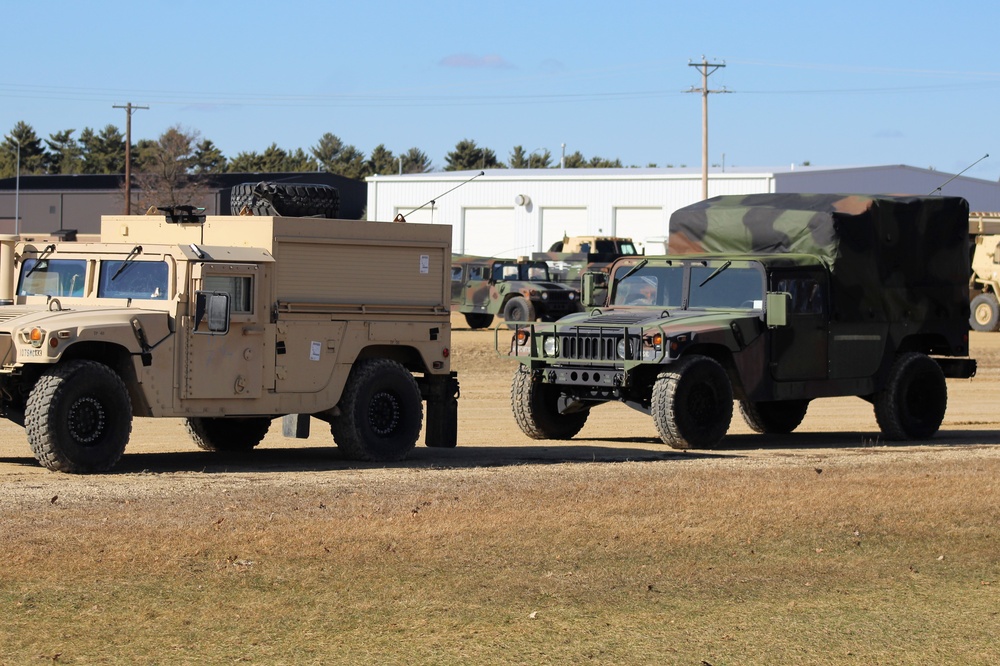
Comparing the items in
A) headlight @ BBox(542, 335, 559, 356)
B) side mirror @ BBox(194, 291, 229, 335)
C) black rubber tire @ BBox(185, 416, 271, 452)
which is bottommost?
black rubber tire @ BBox(185, 416, 271, 452)

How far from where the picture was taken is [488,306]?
37.6m

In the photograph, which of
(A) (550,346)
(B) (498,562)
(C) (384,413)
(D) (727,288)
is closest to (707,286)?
(D) (727,288)

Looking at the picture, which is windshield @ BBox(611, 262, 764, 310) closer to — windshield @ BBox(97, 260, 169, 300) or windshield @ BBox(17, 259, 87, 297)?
windshield @ BBox(97, 260, 169, 300)

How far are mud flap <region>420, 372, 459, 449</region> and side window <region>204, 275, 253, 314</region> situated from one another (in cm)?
232

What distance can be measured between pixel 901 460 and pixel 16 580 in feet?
29.9

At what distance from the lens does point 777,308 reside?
51.5 feet

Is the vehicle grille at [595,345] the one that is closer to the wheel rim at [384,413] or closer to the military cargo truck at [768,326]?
the military cargo truck at [768,326]

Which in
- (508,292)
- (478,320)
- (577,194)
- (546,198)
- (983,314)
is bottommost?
(478,320)

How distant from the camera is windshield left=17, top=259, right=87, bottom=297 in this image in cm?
1304

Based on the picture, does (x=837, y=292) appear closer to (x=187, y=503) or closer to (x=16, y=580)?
(x=187, y=503)

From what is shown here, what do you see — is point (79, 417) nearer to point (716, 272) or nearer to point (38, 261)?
point (38, 261)

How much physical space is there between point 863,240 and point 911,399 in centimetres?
199

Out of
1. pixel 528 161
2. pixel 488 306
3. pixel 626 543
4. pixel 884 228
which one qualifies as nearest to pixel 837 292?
pixel 884 228

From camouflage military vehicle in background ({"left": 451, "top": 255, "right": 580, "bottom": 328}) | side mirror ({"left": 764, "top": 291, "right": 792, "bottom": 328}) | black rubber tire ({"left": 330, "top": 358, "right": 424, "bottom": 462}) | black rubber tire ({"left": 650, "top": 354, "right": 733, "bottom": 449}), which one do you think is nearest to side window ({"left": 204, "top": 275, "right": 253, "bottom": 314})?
black rubber tire ({"left": 330, "top": 358, "right": 424, "bottom": 462})
